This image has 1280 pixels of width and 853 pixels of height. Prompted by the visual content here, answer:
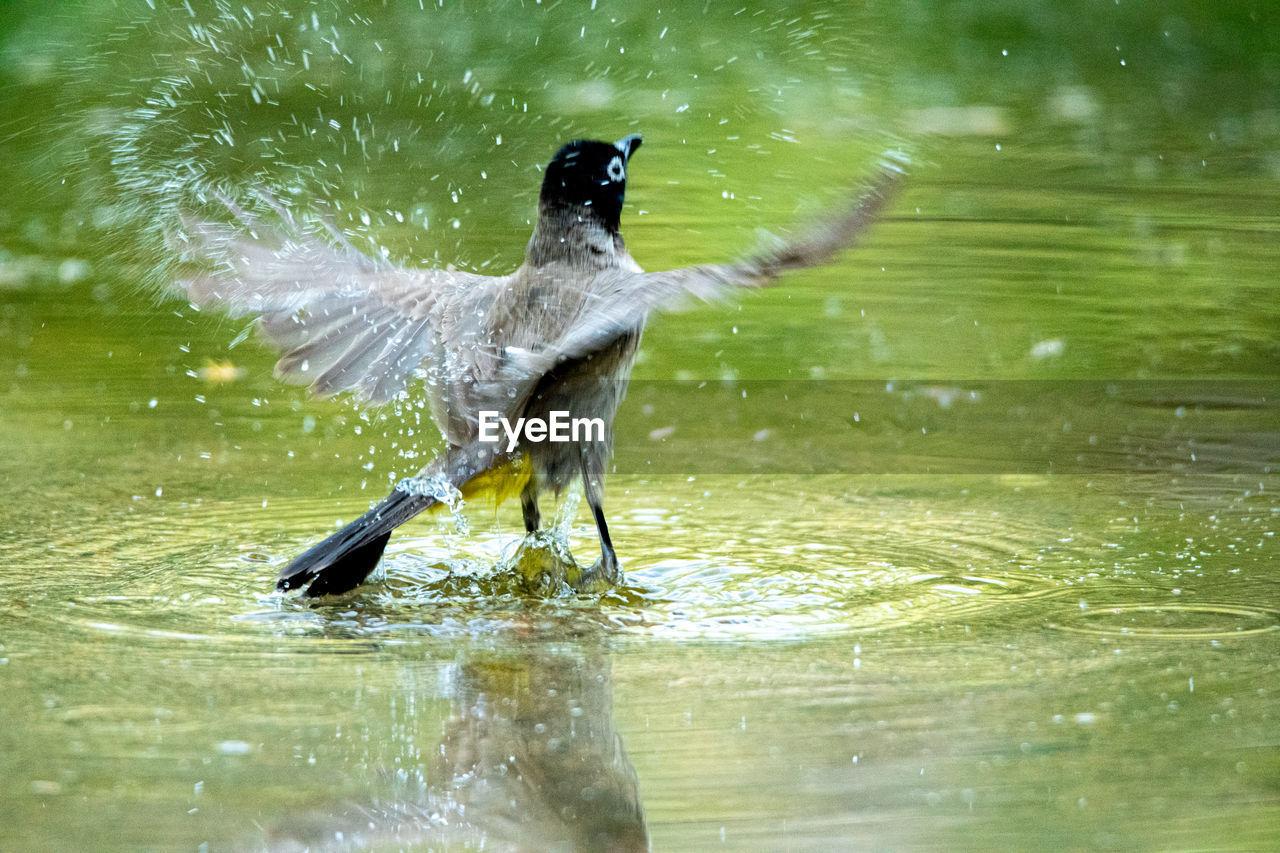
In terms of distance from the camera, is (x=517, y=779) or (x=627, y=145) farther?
(x=627, y=145)

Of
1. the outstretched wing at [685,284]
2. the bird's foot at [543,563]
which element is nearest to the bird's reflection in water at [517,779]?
Result: the bird's foot at [543,563]

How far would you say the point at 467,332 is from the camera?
520 cm

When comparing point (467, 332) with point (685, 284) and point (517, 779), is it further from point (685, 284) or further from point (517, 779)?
point (517, 779)

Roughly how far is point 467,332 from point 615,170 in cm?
76

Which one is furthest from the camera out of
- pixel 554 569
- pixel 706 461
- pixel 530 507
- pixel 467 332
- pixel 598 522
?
pixel 706 461

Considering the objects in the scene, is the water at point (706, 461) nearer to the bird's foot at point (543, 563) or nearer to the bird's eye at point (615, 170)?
the bird's foot at point (543, 563)

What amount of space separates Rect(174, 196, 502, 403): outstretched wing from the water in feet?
1.09

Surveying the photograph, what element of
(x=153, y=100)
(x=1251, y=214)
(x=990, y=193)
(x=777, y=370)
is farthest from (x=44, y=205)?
(x=1251, y=214)

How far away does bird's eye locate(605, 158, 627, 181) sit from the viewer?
5387 mm

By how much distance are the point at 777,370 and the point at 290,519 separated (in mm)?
2611

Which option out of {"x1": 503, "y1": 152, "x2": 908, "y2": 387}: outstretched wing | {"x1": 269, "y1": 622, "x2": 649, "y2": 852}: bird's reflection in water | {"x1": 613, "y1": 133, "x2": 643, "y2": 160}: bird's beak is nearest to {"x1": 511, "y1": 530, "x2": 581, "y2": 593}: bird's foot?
{"x1": 503, "y1": 152, "x2": 908, "y2": 387}: outstretched wing

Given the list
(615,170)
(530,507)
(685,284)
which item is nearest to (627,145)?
(615,170)

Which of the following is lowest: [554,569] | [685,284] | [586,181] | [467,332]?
[554,569]

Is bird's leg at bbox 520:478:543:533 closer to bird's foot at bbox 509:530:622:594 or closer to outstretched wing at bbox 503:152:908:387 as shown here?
bird's foot at bbox 509:530:622:594
